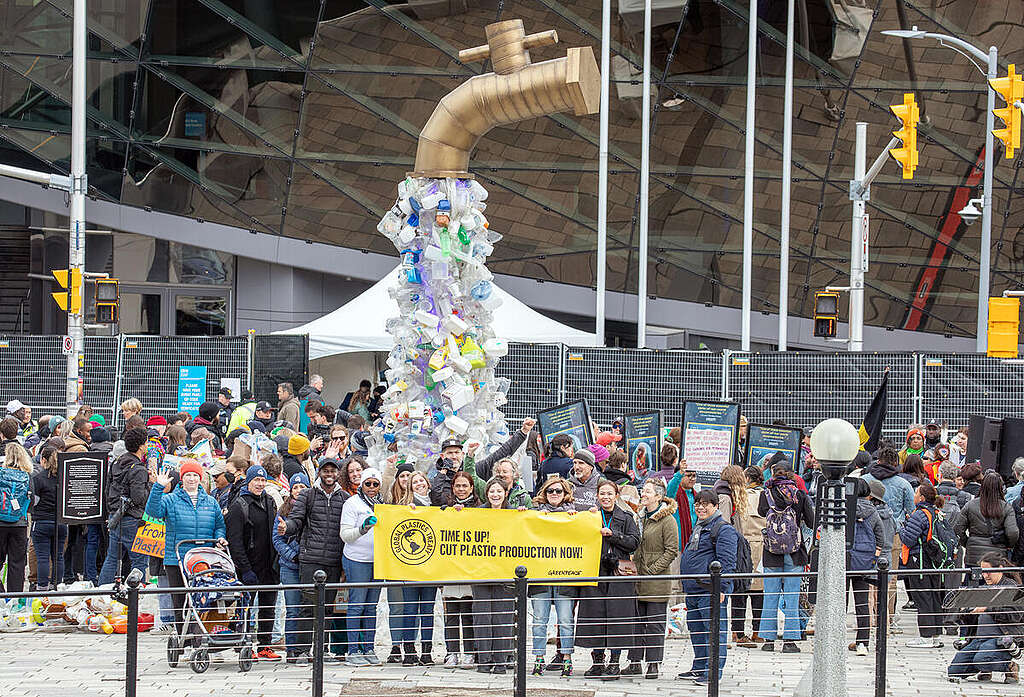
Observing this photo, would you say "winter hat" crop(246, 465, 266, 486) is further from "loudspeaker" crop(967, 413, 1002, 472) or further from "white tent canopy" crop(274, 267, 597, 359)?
"white tent canopy" crop(274, 267, 597, 359)

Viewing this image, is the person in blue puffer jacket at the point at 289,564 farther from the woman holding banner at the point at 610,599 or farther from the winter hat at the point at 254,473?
the woman holding banner at the point at 610,599

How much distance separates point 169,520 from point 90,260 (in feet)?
79.0

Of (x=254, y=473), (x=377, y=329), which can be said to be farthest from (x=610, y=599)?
(x=377, y=329)

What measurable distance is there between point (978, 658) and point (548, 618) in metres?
3.27

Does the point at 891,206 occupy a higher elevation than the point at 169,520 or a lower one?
higher

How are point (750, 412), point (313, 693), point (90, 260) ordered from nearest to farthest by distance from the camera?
point (313, 693) → point (750, 412) → point (90, 260)

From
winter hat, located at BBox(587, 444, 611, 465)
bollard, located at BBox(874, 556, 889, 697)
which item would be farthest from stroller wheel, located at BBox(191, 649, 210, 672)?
winter hat, located at BBox(587, 444, 611, 465)

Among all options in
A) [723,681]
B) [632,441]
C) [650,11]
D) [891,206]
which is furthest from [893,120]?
[723,681]

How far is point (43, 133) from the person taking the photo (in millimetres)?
33281

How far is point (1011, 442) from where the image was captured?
55.7 ft

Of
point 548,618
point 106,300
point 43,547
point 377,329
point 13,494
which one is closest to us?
point 548,618

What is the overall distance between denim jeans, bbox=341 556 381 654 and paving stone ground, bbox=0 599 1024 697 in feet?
0.87

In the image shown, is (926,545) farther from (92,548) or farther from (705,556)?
(92,548)

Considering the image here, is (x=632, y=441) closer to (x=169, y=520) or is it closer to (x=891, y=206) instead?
(x=169, y=520)
